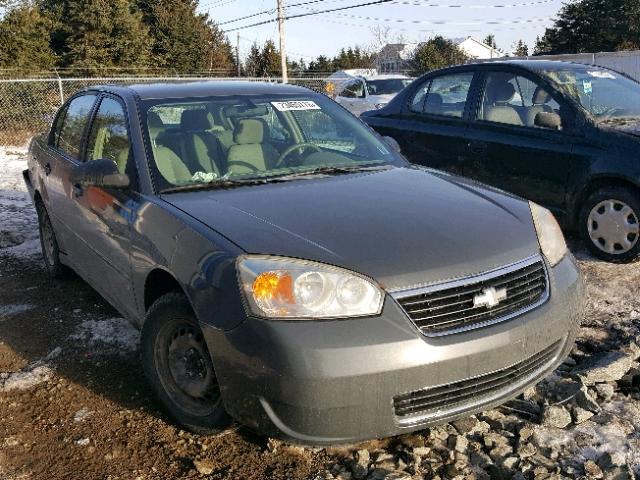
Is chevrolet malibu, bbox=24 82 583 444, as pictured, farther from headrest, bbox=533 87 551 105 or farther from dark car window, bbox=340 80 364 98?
dark car window, bbox=340 80 364 98

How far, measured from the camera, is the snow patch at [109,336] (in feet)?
13.2

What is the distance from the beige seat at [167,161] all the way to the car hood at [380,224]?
189mm

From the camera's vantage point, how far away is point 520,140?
5.82 m

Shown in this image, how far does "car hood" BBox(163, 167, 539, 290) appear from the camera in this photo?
101 inches

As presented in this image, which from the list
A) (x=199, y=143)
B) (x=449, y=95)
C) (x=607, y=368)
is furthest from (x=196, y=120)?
(x=449, y=95)

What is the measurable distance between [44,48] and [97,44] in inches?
109

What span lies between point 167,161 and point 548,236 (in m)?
1.97

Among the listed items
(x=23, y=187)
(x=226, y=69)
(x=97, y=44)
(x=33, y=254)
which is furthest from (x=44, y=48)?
(x=33, y=254)

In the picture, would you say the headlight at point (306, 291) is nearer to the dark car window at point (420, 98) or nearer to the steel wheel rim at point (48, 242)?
the steel wheel rim at point (48, 242)

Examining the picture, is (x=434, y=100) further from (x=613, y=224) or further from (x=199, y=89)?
(x=199, y=89)

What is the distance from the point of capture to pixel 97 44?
3594cm

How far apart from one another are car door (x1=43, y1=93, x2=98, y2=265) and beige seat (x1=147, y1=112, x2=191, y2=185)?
0.95m

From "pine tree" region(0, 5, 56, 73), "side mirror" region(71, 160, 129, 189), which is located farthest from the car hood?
"pine tree" region(0, 5, 56, 73)

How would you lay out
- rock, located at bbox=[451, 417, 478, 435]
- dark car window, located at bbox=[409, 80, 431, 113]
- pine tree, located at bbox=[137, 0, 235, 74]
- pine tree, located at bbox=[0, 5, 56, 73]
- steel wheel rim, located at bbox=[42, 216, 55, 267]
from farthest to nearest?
pine tree, located at bbox=[137, 0, 235, 74] < pine tree, located at bbox=[0, 5, 56, 73] < dark car window, located at bbox=[409, 80, 431, 113] < steel wheel rim, located at bbox=[42, 216, 55, 267] < rock, located at bbox=[451, 417, 478, 435]
